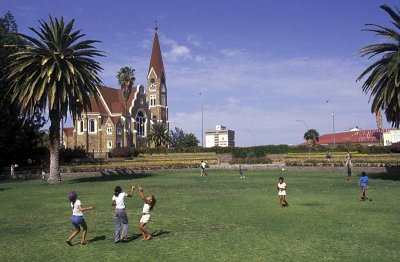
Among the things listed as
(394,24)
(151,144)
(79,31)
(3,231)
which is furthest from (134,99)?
(3,231)

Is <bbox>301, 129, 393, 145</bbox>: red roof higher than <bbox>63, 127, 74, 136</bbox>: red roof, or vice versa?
<bbox>63, 127, 74, 136</bbox>: red roof

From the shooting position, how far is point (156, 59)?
9556cm

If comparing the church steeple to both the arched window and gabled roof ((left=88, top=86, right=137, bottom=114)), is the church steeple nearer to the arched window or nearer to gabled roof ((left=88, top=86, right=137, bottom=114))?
gabled roof ((left=88, top=86, right=137, bottom=114))

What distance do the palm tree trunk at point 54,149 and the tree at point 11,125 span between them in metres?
3.04

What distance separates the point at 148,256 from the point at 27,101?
22731 millimetres

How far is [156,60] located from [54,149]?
69.1m

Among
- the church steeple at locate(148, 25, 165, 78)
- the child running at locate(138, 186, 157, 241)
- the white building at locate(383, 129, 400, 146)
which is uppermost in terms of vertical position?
the church steeple at locate(148, 25, 165, 78)

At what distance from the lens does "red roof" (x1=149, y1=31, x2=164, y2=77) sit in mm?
95125

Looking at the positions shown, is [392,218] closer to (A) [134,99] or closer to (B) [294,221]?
(B) [294,221]

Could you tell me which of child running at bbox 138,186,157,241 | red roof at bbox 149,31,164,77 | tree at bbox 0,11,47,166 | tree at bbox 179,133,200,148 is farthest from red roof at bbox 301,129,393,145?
child running at bbox 138,186,157,241

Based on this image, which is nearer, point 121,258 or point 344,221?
point 121,258

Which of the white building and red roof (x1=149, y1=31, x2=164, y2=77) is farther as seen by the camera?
red roof (x1=149, y1=31, x2=164, y2=77)

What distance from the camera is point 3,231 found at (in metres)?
11.5

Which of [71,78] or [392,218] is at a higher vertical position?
[71,78]
